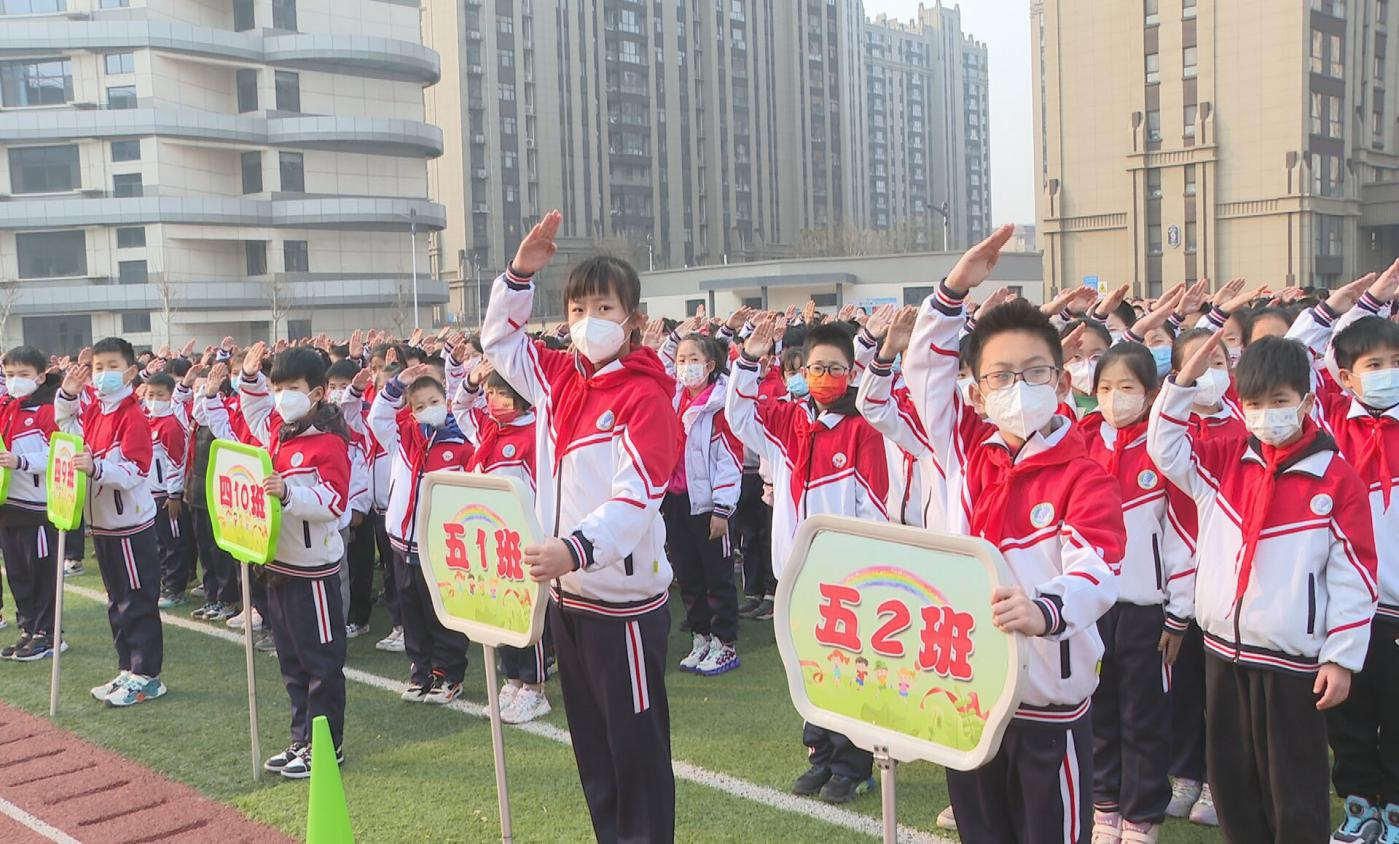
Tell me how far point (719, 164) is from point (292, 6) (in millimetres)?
45646

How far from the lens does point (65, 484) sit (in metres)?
7.14

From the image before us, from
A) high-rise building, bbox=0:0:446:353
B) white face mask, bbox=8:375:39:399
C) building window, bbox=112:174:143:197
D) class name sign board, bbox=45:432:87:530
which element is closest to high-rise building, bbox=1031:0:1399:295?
high-rise building, bbox=0:0:446:353

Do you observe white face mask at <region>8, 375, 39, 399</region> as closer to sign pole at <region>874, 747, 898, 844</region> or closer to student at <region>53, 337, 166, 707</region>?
student at <region>53, 337, 166, 707</region>

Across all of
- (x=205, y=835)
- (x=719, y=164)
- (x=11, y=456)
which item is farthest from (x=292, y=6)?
(x=205, y=835)

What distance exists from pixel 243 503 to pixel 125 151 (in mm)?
51689

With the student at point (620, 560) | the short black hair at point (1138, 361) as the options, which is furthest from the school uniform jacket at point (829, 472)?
the student at point (620, 560)

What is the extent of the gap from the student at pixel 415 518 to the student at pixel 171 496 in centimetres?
328

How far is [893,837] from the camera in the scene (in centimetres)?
281

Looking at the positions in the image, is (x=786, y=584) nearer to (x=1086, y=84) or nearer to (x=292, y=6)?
(x=1086, y=84)

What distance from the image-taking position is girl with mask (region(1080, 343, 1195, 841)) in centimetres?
471

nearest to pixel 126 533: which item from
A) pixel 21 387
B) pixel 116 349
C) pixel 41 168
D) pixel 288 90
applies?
pixel 116 349

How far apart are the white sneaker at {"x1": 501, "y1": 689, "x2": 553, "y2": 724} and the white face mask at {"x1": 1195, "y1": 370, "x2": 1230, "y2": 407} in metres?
3.96

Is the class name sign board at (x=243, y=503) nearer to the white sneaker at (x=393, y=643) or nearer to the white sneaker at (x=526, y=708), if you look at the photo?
the white sneaker at (x=526, y=708)

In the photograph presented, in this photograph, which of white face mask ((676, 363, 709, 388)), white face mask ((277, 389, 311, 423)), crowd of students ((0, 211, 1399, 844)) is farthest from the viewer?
white face mask ((676, 363, 709, 388))
